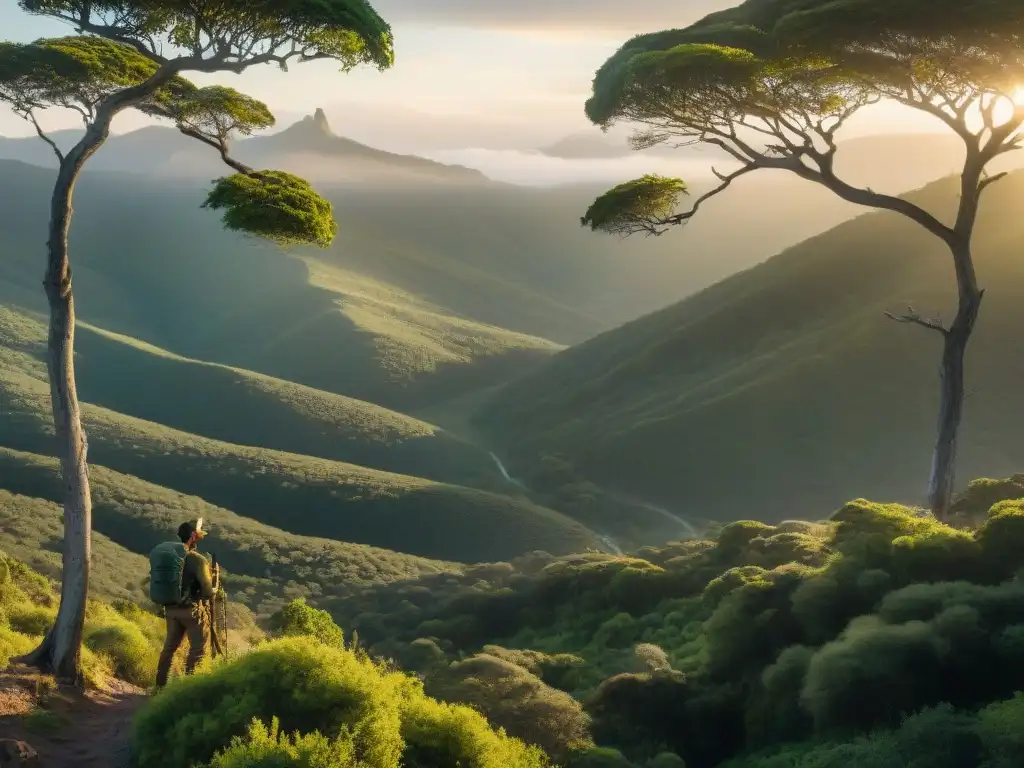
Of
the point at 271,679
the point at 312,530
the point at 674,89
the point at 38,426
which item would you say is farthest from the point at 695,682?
the point at 38,426

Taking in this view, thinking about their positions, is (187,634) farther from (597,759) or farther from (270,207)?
(270,207)

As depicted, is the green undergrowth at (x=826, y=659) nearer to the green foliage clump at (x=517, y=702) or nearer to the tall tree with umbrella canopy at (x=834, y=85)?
the green foliage clump at (x=517, y=702)

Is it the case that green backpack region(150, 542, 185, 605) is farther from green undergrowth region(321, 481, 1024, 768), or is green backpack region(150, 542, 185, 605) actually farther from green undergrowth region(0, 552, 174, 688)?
green undergrowth region(321, 481, 1024, 768)

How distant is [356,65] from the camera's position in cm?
1344

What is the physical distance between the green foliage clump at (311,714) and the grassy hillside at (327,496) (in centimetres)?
4533

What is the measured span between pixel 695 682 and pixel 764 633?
1302 mm

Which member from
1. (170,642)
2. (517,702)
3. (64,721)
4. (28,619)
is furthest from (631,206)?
(64,721)

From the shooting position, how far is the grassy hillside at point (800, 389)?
59.2 meters

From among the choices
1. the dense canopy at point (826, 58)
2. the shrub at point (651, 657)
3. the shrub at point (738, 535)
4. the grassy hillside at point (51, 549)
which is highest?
the dense canopy at point (826, 58)

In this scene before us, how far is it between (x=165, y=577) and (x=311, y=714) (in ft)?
12.6

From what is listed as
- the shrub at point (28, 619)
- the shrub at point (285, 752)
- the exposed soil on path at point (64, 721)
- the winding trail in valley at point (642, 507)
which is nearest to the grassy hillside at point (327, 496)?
the winding trail in valley at point (642, 507)

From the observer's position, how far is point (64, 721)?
32.4 feet

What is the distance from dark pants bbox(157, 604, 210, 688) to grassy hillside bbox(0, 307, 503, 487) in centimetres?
6078

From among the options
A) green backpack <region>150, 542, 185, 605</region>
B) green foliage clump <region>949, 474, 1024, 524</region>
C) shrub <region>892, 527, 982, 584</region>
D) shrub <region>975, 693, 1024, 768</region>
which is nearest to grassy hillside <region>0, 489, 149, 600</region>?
green backpack <region>150, 542, 185, 605</region>
